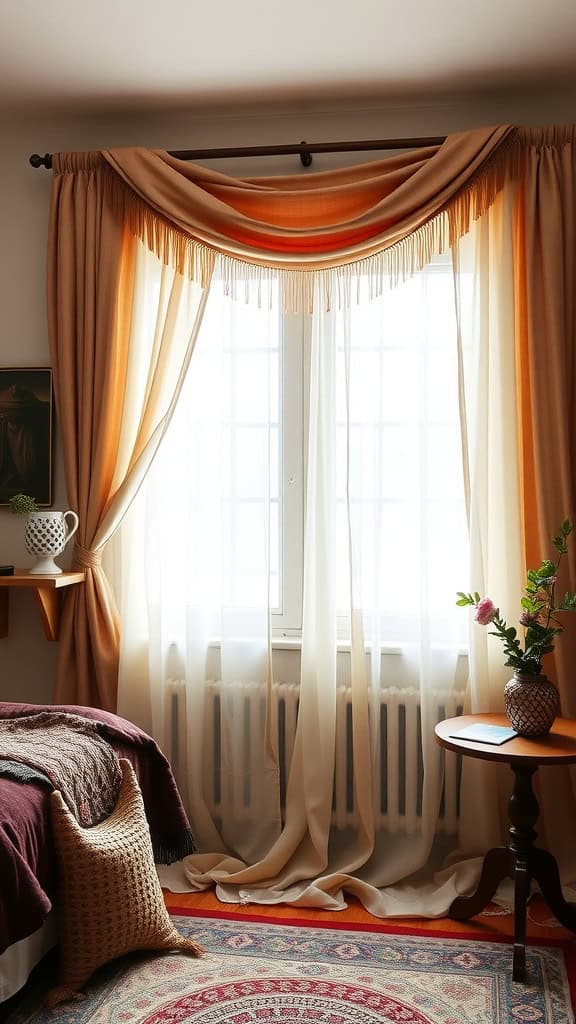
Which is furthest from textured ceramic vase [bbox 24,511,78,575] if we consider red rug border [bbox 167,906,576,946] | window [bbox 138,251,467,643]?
red rug border [bbox 167,906,576,946]

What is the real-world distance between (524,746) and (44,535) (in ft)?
Result: 5.57

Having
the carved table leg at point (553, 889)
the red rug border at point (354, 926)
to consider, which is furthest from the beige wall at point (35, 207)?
the carved table leg at point (553, 889)

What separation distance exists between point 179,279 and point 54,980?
7.20 ft

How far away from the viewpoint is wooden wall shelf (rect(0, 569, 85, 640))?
3109 millimetres

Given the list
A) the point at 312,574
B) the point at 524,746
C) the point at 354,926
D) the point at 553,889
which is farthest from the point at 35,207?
the point at 553,889

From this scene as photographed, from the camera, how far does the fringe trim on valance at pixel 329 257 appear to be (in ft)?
10.0

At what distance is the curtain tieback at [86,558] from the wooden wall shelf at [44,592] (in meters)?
0.03

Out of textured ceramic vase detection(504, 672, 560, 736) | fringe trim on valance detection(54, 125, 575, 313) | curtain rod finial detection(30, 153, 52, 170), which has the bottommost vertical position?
textured ceramic vase detection(504, 672, 560, 736)

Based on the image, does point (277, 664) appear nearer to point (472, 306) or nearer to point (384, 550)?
point (384, 550)

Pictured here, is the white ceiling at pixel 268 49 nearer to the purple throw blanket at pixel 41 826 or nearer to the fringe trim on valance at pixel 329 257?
the fringe trim on valance at pixel 329 257

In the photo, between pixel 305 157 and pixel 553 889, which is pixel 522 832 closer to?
pixel 553 889

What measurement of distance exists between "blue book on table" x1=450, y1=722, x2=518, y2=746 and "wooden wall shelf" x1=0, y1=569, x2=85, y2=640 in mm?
1377

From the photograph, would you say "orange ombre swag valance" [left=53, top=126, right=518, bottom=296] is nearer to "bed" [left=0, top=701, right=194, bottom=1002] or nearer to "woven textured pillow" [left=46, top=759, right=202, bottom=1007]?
"bed" [left=0, top=701, right=194, bottom=1002]

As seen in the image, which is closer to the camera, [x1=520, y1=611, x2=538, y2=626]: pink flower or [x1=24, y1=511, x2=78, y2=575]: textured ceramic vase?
[x1=520, y1=611, x2=538, y2=626]: pink flower
